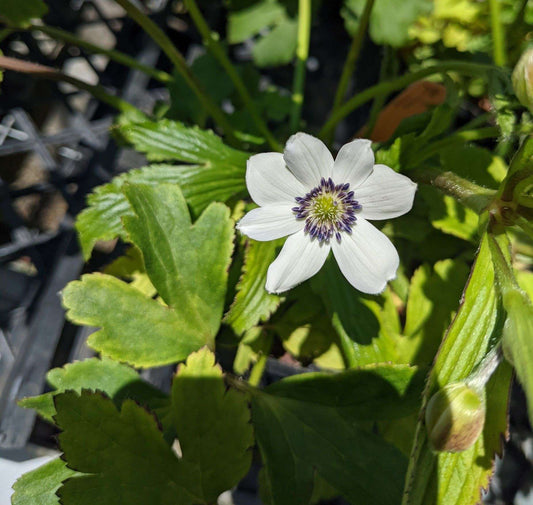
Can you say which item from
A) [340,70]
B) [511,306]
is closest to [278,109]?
[340,70]

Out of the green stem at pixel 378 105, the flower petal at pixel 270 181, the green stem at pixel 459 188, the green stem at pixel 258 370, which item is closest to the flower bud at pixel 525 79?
the green stem at pixel 459 188

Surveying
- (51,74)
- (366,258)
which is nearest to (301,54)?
(51,74)

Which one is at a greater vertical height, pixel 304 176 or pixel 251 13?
pixel 251 13

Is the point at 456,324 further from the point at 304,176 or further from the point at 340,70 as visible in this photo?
the point at 340,70

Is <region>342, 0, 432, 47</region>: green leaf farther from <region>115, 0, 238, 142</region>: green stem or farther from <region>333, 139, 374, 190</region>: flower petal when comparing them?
<region>333, 139, 374, 190</region>: flower petal

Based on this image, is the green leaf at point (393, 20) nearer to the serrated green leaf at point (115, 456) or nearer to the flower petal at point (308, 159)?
the flower petal at point (308, 159)
